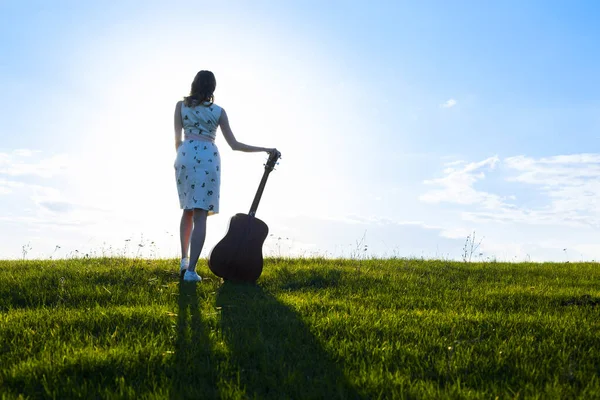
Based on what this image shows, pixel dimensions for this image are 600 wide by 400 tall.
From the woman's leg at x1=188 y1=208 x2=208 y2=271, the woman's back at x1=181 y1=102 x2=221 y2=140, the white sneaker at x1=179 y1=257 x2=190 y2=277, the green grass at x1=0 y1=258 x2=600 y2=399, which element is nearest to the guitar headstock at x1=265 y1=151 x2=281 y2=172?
the woman's back at x1=181 y1=102 x2=221 y2=140

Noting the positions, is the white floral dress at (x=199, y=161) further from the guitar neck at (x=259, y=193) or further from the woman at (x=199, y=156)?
the guitar neck at (x=259, y=193)

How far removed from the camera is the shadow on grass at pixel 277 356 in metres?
3.97

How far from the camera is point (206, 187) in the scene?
7.80 metres

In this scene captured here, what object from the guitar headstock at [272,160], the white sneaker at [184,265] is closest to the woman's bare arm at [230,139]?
the guitar headstock at [272,160]

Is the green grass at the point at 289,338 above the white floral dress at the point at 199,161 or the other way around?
the other way around

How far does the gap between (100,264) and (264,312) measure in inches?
187

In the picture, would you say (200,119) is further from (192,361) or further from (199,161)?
(192,361)

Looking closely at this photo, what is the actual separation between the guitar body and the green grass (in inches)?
14.9

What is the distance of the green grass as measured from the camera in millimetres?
4078

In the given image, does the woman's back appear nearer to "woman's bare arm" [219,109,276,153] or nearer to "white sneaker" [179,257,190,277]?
"woman's bare arm" [219,109,276,153]

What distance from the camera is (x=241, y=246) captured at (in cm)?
791

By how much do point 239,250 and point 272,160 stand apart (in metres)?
1.40

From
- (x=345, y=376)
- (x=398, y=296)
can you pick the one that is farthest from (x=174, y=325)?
(x=398, y=296)

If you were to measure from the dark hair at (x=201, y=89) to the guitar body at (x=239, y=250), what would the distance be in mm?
1761
